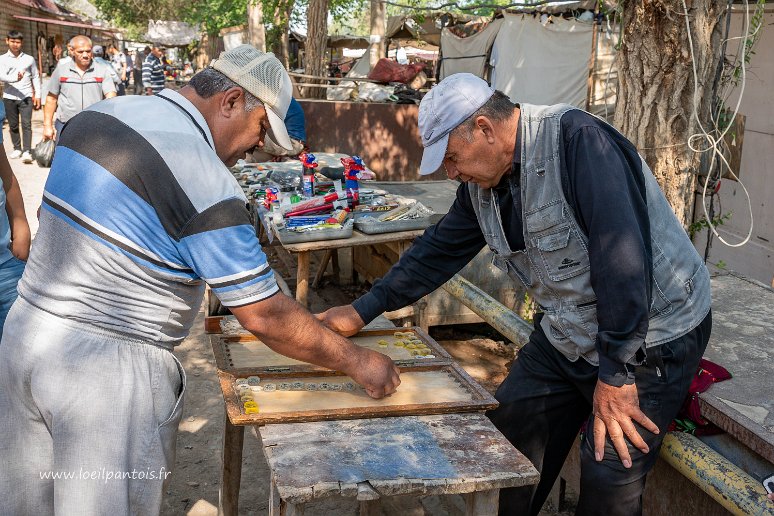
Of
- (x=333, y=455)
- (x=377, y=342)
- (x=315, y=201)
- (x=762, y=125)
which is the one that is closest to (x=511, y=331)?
(x=377, y=342)

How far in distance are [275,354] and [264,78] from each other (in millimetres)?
970

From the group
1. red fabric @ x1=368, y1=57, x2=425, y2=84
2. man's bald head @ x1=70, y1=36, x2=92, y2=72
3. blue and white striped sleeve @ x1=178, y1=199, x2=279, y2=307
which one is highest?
man's bald head @ x1=70, y1=36, x2=92, y2=72

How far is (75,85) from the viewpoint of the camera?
7.49 metres

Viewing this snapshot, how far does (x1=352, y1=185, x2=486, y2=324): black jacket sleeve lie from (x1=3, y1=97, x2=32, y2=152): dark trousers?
946 centimetres

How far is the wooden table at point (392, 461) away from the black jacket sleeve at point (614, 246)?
0.39 meters

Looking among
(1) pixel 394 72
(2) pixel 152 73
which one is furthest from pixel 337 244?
(2) pixel 152 73

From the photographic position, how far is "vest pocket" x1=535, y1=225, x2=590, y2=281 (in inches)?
83.6

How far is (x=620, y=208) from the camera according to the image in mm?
1922

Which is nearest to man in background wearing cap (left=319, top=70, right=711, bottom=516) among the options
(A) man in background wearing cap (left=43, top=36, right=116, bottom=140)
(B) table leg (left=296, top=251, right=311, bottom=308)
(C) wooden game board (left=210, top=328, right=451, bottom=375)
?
(C) wooden game board (left=210, top=328, right=451, bottom=375)

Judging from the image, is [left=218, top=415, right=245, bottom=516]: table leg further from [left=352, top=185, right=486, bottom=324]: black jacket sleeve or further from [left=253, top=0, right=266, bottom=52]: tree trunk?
[left=253, top=0, right=266, bottom=52]: tree trunk

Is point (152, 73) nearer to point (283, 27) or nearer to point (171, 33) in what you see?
point (283, 27)

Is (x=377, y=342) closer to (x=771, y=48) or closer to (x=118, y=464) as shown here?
(x=118, y=464)

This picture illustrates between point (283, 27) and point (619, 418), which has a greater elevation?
point (283, 27)

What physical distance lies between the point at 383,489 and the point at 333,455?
0.61ft
